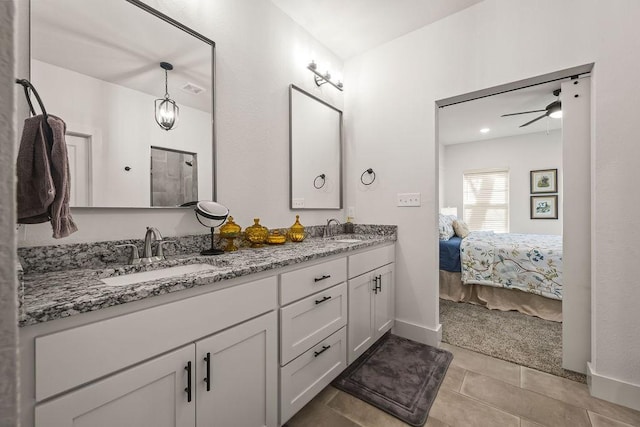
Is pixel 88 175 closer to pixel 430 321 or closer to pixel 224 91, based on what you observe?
pixel 224 91

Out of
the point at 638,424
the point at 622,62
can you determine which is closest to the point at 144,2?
the point at 622,62

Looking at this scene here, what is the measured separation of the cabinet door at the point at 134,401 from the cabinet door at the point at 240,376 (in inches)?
2.3

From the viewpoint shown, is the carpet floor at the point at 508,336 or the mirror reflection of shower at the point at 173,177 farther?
the carpet floor at the point at 508,336

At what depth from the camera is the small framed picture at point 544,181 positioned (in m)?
4.87

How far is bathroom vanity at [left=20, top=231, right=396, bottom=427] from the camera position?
2.30 ft

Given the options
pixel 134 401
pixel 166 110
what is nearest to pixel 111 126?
pixel 166 110

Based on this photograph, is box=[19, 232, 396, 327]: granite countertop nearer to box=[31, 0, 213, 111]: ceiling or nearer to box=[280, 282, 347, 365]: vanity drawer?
box=[280, 282, 347, 365]: vanity drawer

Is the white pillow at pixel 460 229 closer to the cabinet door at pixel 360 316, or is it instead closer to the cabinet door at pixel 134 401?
the cabinet door at pixel 360 316

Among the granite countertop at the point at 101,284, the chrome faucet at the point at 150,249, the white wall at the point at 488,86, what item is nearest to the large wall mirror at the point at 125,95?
the chrome faucet at the point at 150,249

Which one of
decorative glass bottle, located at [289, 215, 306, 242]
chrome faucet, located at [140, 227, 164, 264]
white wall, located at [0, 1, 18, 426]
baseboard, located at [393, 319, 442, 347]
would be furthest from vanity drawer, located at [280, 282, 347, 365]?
white wall, located at [0, 1, 18, 426]

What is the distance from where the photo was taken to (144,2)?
137cm

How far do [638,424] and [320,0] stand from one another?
3165 millimetres

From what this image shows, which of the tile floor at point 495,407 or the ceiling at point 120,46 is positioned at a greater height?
the ceiling at point 120,46

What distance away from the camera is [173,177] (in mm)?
1472
